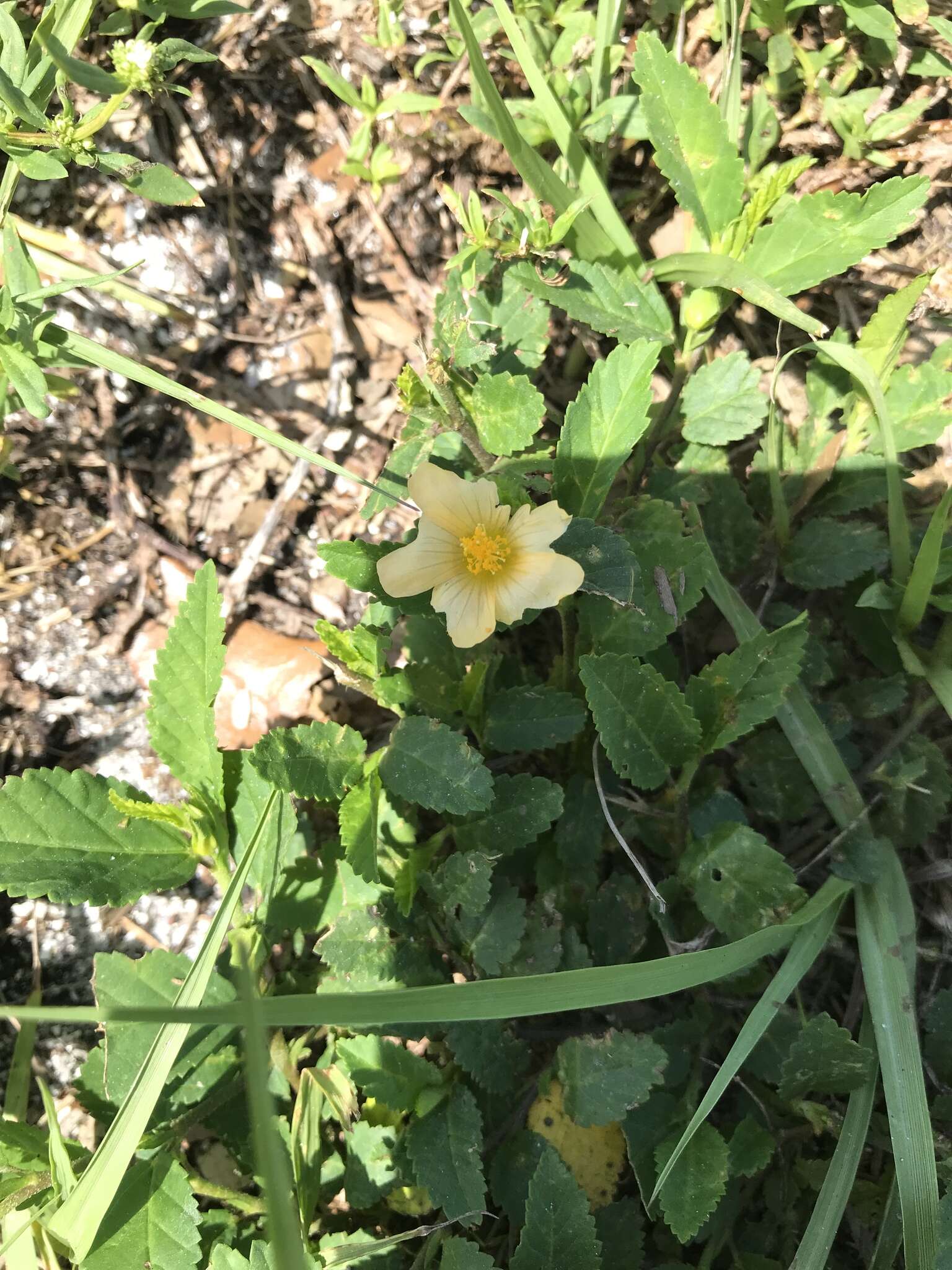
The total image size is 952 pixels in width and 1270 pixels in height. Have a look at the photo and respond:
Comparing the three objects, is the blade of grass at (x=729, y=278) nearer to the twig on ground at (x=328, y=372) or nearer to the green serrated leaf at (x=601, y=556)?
the green serrated leaf at (x=601, y=556)

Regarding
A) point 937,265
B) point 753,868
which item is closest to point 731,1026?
point 753,868

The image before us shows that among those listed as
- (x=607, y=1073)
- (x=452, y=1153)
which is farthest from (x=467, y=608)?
(x=452, y=1153)

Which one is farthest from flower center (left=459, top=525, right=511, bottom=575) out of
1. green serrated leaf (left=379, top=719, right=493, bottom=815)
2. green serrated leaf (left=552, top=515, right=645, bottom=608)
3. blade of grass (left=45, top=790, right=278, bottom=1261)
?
blade of grass (left=45, top=790, right=278, bottom=1261)

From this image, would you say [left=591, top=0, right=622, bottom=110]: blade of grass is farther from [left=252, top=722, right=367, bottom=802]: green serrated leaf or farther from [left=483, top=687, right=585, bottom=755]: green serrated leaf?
[left=252, top=722, right=367, bottom=802]: green serrated leaf

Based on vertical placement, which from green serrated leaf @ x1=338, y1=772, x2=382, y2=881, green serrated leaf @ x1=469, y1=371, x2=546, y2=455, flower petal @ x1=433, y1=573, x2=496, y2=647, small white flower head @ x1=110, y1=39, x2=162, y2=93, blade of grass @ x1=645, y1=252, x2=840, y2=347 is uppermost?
small white flower head @ x1=110, y1=39, x2=162, y2=93

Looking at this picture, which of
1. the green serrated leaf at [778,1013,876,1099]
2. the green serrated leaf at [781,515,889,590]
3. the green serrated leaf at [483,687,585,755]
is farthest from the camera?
the green serrated leaf at [781,515,889,590]

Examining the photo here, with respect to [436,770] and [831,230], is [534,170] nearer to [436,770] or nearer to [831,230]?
[831,230]

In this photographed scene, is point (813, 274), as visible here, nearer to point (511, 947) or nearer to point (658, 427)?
point (658, 427)
